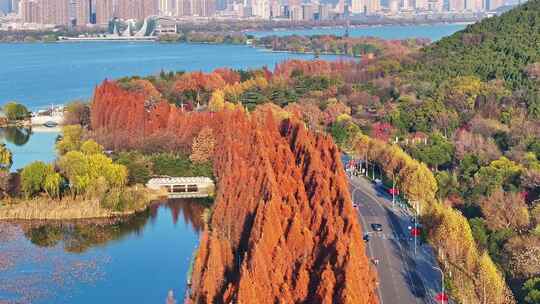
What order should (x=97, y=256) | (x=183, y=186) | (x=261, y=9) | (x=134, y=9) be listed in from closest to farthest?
(x=97, y=256), (x=183, y=186), (x=134, y=9), (x=261, y=9)

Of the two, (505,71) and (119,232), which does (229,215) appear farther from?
(505,71)

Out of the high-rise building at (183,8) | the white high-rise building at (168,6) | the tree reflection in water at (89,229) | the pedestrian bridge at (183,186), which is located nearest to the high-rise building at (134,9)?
the white high-rise building at (168,6)

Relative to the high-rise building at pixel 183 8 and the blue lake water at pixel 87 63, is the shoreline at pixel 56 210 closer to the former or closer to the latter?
the blue lake water at pixel 87 63

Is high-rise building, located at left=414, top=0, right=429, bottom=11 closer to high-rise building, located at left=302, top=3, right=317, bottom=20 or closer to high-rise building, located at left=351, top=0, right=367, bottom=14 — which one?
high-rise building, located at left=351, top=0, right=367, bottom=14

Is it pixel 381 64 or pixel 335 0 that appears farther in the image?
pixel 335 0

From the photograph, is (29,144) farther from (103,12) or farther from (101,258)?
(103,12)

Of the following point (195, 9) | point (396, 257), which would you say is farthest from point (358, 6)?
point (396, 257)

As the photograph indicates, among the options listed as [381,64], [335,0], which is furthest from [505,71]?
[335,0]
